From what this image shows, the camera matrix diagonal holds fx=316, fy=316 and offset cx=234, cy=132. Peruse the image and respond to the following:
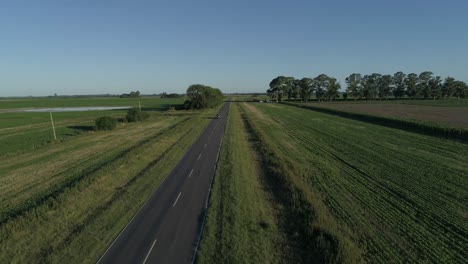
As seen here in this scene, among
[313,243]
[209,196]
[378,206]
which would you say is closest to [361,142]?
[378,206]

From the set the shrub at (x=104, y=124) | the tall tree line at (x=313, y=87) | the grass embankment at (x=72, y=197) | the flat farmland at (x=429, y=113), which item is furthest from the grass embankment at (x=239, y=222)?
the tall tree line at (x=313, y=87)

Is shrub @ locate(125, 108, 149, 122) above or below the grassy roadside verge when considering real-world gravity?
below

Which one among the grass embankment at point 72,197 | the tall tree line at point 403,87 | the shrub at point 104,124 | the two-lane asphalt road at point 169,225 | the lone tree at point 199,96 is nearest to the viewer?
the two-lane asphalt road at point 169,225

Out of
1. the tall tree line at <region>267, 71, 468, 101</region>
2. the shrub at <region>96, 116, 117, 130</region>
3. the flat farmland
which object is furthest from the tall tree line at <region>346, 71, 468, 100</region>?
the shrub at <region>96, 116, 117, 130</region>

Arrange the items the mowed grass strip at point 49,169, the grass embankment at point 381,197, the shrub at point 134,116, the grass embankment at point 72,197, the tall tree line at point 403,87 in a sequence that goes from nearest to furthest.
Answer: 1. the grass embankment at point 381,197
2. the grass embankment at point 72,197
3. the mowed grass strip at point 49,169
4. the shrub at point 134,116
5. the tall tree line at point 403,87

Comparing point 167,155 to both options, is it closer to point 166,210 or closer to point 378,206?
point 166,210

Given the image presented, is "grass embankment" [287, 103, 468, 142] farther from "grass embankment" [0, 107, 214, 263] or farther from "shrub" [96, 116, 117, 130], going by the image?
"shrub" [96, 116, 117, 130]

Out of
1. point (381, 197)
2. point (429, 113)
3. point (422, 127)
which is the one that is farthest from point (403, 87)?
point (381, 197)

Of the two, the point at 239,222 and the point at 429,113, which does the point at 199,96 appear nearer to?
the point at 429,113

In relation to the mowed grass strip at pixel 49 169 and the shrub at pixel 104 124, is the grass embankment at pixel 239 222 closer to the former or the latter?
the mowed grass strip at pixel 49 169
